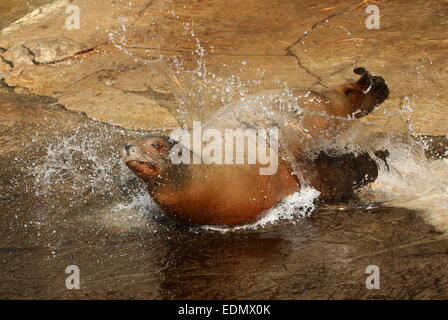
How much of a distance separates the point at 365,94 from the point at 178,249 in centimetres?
165

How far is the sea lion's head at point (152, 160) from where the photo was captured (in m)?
2.83

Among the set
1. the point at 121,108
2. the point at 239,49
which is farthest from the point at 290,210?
the point at 239,49

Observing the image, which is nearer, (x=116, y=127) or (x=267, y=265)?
(x=267, y=265)

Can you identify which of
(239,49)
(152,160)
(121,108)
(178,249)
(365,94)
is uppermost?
(239,49)

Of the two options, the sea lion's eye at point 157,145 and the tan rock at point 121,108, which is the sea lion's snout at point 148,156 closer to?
the sea lion's eye at point 157,145

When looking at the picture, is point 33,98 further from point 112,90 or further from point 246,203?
point 246,203

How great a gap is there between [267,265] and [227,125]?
88 centimetres

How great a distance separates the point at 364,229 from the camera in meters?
3.11

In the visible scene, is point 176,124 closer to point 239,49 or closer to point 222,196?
point 239,49

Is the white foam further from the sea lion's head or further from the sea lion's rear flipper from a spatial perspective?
the sea lion's rear flipper

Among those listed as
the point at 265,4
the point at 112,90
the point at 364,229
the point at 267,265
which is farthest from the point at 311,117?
Answer: the point at 265,4

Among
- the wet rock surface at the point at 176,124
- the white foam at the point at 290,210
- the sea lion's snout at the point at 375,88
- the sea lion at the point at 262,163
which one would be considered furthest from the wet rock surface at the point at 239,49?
the white foam at the point at 290,210

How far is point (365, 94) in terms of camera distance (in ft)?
12.9

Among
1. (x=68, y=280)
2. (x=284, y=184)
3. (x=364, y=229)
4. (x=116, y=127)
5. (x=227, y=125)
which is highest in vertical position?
(x=116, y=127)
